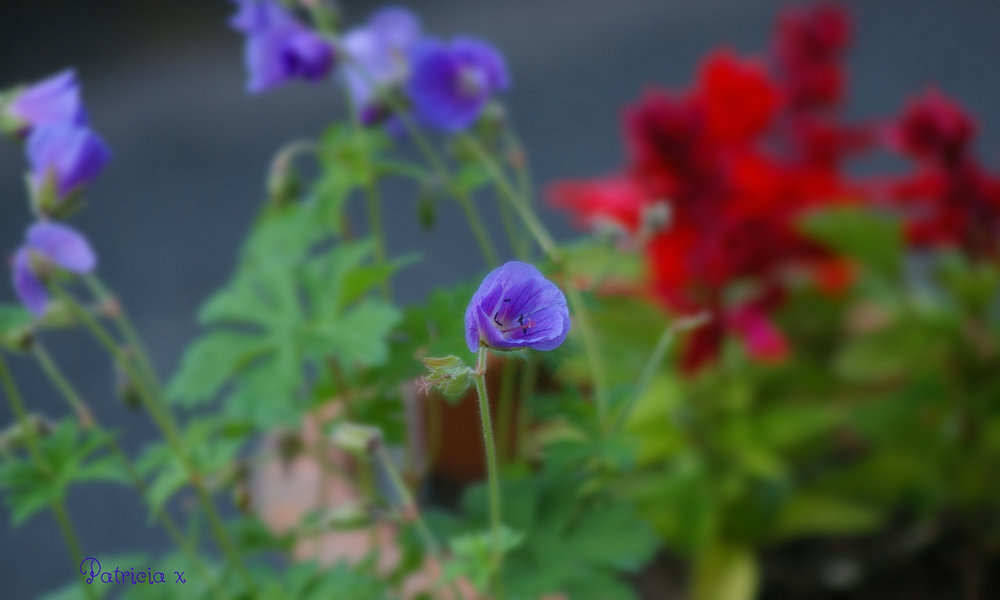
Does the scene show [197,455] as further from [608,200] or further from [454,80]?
[608,200]

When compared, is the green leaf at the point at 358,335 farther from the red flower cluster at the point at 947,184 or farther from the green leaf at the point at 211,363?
the red flower cluster at the point at 947,184

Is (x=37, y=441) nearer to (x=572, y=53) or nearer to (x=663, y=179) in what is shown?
(x=663, y=179)

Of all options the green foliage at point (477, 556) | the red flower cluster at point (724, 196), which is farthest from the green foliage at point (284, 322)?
the red flower cluster at point (724, 196)

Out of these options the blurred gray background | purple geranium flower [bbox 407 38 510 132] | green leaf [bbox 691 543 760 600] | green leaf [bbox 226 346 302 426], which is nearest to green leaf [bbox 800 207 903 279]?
green leaf [bbox 691 543 760 600]

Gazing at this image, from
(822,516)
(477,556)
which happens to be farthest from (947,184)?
(477,556)

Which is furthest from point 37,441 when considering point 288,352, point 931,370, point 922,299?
point 922,299
